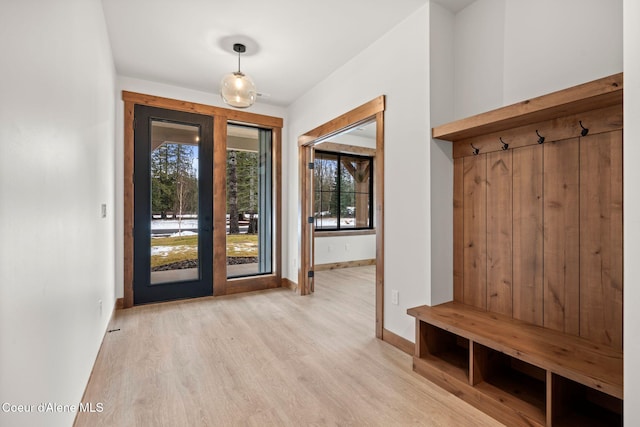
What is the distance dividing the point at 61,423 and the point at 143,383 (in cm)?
67

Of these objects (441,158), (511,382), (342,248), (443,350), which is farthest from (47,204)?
(342,248)

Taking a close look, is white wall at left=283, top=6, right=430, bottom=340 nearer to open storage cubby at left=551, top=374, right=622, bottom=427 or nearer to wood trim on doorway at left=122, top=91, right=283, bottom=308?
open storage cubby at left=551, top=374, right=622, bottom=427

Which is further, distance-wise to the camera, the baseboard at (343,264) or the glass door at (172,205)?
the baseboard at (343,264)

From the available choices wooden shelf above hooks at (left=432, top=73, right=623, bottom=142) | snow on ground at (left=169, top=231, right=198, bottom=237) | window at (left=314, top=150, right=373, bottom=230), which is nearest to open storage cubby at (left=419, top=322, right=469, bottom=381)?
wooden shelf above hooks at (left=432, top=73, right=623, bottom=142)

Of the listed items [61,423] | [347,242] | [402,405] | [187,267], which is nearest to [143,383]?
[61,423]

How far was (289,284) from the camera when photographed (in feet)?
15.0

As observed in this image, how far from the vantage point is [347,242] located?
6.32 metres

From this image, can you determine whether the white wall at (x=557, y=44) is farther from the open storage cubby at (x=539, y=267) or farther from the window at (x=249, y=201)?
the window at (x=249, y=201)

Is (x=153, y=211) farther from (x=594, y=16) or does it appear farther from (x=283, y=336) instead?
(x=594, y=16)

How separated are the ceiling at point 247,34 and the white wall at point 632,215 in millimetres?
1529

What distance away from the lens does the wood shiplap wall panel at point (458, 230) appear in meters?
2.45

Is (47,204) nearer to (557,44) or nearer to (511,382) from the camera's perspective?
(511,382)

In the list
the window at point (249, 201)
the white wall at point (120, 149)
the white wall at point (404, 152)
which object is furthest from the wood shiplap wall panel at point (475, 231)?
the white wall at point (120, 149)

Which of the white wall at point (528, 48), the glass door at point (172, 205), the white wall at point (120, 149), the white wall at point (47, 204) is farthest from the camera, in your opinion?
the glass door at point (172, 205)
